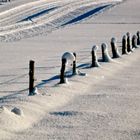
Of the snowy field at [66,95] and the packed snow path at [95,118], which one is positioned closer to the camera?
the packed snow path at [95,118]

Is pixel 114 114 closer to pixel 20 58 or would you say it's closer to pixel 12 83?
pixel 12 83

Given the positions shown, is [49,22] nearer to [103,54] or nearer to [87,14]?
[87,14]

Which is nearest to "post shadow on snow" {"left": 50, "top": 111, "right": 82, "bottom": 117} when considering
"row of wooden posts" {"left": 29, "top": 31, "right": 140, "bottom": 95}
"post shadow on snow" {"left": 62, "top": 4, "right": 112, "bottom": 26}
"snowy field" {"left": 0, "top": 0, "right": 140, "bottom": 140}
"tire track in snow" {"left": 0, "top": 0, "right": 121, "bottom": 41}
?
"snowy field" {"left": 0, "top": 0, "right": 140, "bottom": 140}

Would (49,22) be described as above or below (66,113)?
above

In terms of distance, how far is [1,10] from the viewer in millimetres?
62250

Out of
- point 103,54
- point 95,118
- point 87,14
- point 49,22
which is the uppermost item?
point 87,14

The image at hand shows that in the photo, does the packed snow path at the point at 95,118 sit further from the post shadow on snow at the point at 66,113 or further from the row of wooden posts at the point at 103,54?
the row of wooden posts at the point at 103,54

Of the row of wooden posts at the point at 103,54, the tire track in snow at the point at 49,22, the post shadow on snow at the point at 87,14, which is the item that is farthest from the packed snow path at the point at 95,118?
the post shadow on snow at the point at 87,14

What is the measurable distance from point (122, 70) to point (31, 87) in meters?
6.29

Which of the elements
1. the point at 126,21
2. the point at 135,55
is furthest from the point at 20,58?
the point at 126,21

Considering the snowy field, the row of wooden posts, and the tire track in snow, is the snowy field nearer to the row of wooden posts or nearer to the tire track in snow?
the row of wooden posts

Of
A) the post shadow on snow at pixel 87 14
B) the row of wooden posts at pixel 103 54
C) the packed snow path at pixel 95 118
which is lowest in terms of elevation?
the packed snow path at pixel 95 118

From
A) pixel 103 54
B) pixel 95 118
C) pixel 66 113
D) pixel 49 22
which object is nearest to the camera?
pixel 95 118

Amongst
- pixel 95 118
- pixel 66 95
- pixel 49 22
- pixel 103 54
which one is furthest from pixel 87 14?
pixel 95 118
